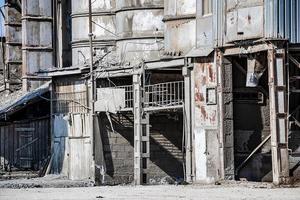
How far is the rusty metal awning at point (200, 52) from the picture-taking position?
2950 centimetres

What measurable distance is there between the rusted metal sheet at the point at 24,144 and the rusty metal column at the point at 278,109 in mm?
18486

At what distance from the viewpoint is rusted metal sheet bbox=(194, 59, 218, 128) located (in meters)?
29.4

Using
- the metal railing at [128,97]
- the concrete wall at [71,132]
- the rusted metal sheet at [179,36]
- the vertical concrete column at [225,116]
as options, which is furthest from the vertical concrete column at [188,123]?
the concrete wall at [71,132]

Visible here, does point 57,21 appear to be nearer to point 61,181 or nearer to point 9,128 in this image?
point 9,128

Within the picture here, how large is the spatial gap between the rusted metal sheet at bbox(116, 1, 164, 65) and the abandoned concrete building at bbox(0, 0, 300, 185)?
0.14ft

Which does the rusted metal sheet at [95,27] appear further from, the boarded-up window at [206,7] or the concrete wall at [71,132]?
the boarded-up window at [206,7]

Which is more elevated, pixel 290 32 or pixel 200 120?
pixel 290 32

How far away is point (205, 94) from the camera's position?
97.4ft

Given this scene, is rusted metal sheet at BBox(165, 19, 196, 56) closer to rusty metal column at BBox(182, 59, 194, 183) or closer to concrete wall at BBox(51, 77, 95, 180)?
rusty metal column at BBox(182, 59, 194, 183)

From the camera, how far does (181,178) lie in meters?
35.4

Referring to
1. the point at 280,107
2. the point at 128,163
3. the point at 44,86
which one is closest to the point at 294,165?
the point at 280,107

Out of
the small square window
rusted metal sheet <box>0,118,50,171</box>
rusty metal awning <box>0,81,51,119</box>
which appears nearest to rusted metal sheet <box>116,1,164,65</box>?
the small square window

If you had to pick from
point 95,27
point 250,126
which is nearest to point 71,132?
point 95,27

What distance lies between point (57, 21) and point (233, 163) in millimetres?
20650
